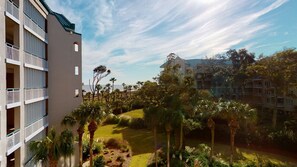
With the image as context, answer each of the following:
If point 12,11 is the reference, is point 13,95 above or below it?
below

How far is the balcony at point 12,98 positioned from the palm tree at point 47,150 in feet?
11.0

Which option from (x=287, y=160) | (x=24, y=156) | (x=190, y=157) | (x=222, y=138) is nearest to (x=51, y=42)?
(x=24, y=156)

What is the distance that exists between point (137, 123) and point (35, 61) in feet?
97.4

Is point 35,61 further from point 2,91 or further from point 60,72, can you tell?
point 2,91

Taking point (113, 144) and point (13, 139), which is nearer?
point (13, 139)

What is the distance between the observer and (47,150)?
1755 centimetres

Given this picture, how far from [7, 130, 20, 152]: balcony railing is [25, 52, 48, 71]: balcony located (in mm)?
5653

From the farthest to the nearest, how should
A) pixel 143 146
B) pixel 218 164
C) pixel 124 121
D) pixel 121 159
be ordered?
pixel 124 121 → pixel 143 146 → pixel 121 159 → pixel 218 164

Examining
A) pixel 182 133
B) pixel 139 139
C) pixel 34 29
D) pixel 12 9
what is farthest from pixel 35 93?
pixel 139 139

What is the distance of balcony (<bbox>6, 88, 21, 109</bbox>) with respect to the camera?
15.7m

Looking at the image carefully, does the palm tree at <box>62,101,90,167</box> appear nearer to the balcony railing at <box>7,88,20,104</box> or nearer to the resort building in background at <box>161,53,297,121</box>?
the balcony railing at <box>7,88,20,104</box>

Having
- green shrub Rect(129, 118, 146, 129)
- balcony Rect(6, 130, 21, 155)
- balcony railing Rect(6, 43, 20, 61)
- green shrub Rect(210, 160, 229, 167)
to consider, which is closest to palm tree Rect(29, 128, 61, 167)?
balcony Rect(6, 130, 21, 155)

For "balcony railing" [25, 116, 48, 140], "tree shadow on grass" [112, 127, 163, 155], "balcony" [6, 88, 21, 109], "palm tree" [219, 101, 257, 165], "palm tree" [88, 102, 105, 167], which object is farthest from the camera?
"tree shadow on grass" [112, 127, 163, 155]

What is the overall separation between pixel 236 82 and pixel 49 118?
44305 mm
